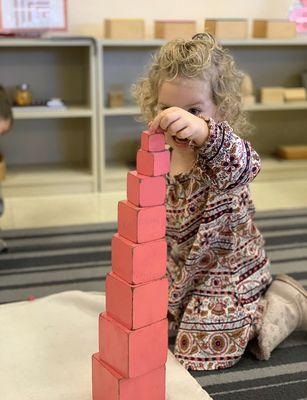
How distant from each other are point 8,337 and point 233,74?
2.28 ft

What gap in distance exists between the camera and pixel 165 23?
7.48 feet

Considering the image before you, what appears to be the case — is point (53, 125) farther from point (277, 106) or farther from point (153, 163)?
point (153, 163)

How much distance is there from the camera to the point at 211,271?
3.89 ft

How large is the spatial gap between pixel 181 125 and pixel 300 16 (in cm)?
189

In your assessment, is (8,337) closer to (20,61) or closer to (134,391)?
(134,391)

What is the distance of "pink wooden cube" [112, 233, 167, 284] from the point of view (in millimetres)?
872

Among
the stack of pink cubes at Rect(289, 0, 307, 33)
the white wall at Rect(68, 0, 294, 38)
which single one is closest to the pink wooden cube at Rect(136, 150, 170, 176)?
the white wall at Rect(68, 0, 294, 38)

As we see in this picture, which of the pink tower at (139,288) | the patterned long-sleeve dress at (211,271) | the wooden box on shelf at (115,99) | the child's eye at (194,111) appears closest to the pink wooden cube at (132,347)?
the pink tower at (139,288)

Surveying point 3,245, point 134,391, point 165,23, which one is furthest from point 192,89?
point 165,23

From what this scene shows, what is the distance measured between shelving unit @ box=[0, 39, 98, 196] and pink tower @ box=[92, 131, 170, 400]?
1.41 metres

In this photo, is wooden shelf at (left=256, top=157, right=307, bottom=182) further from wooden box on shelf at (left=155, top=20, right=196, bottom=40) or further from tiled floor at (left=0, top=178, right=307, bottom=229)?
wooden box on shelf at (left=155, top=20, right=196, bottom=40)

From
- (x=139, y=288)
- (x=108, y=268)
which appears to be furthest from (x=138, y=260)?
(x=108, y=268)

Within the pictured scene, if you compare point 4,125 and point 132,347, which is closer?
point 132,347

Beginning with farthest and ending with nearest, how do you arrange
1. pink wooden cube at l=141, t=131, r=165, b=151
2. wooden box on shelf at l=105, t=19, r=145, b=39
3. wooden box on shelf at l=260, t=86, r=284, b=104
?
wooden box on shelf at l=260, t=86, r=284, b=104
wooden box on shelf at l=105, t=19, r=145, b=39
pink wooden cube at l=141, t=131, r=165, b=151
